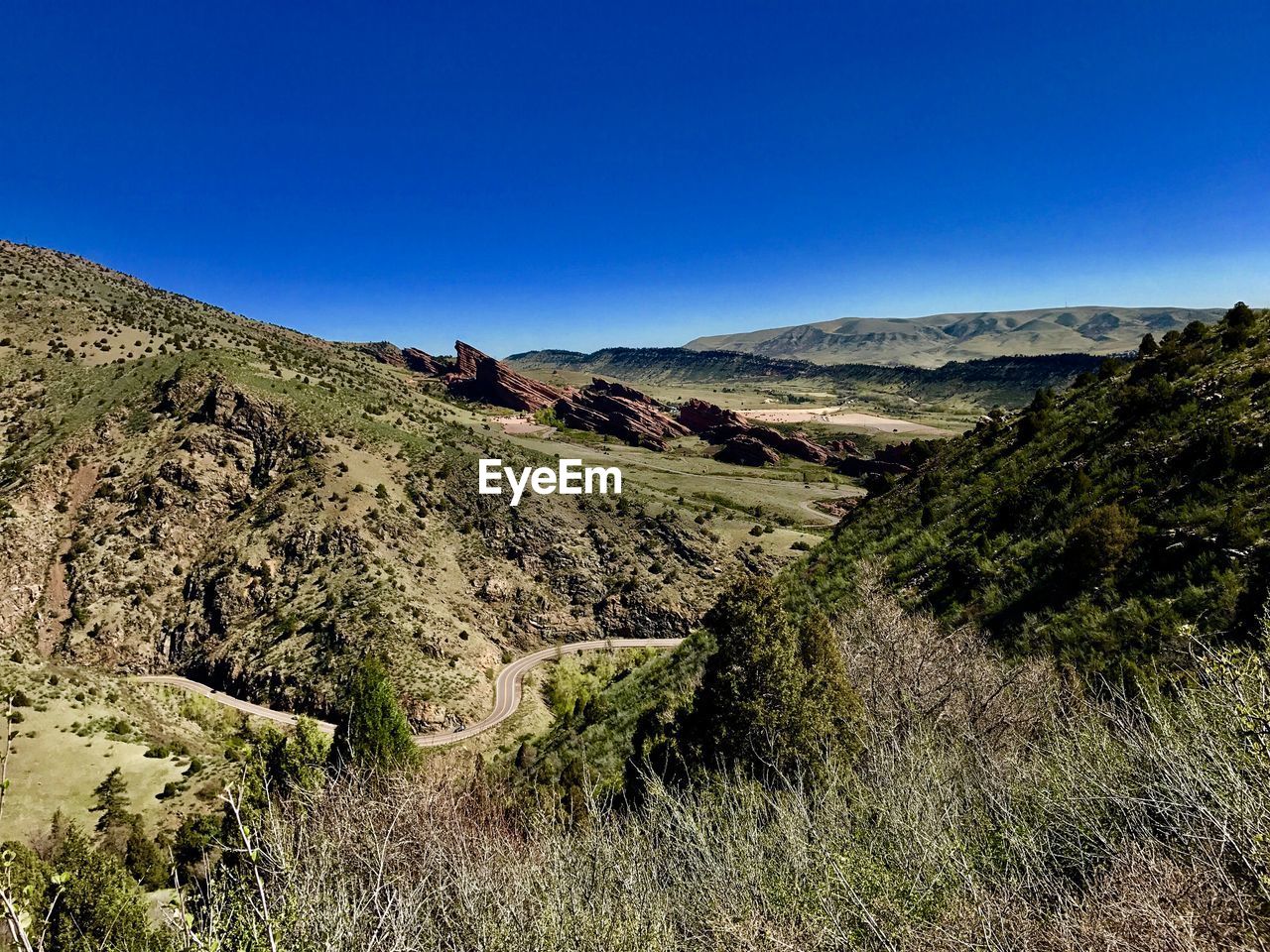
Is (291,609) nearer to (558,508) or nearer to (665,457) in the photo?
(558,508)

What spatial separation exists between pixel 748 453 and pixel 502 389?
271ft

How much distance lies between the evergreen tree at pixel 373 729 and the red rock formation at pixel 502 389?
147659mm

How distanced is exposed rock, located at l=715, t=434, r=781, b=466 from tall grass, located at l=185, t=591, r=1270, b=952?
134858mm

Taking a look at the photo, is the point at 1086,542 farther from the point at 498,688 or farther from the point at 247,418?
the point at 247,418

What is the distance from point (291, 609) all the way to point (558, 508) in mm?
33844

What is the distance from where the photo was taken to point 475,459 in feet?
262

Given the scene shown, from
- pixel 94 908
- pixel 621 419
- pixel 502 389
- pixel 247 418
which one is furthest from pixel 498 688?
pixel 502 389

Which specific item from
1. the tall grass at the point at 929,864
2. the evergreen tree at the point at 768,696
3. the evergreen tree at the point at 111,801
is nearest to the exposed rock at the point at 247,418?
the evergreen tree at the point at 111,801

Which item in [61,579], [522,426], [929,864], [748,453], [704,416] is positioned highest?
[704,416]

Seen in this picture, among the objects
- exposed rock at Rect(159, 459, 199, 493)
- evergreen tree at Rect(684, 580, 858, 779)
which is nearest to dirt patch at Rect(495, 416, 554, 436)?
exposed rock at Rect(159, 459, 199, 493)

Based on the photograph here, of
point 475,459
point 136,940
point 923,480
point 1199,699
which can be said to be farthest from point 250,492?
point 1199,699

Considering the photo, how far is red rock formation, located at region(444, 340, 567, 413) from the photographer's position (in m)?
179

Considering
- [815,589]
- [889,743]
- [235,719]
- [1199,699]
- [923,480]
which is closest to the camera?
[1199,699]

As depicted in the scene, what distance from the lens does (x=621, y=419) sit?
564 ft
